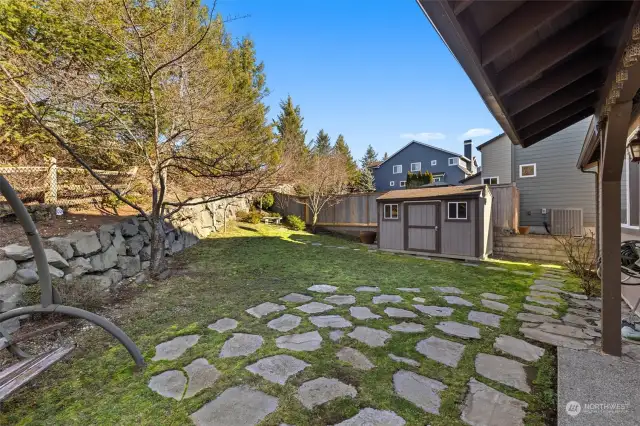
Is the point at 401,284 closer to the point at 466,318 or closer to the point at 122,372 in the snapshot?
the point at 466,318

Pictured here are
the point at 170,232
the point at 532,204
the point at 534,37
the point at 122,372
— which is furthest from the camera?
the point at 532,204

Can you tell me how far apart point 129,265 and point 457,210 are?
23.2 ft

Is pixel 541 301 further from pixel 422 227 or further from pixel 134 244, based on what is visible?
pixel 134 244

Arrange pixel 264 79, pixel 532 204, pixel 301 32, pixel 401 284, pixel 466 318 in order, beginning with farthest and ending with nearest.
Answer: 1. pixel 264 79
2. pixel 532 204
3. pixel 301 32
4. pixel 401 284
5. pixel 466 318

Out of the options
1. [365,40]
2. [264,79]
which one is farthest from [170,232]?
[264,79]

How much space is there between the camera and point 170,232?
6.49m

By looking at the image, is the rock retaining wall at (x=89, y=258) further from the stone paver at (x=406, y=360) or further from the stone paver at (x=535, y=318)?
the stone paver at (x=535, y=318)

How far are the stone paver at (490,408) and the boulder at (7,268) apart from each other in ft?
13.9

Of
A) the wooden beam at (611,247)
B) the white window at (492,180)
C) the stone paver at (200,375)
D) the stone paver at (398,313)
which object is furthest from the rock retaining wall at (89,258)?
the white window at (492,180)

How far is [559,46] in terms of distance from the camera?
199 centimetres

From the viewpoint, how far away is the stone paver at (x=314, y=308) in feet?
11.0

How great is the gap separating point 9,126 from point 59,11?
7.29ft

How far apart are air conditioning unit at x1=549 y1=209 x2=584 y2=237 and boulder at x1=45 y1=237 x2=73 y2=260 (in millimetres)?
12744

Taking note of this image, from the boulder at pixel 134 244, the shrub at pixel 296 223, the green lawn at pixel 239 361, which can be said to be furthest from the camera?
the shrub at pixel 296 223
